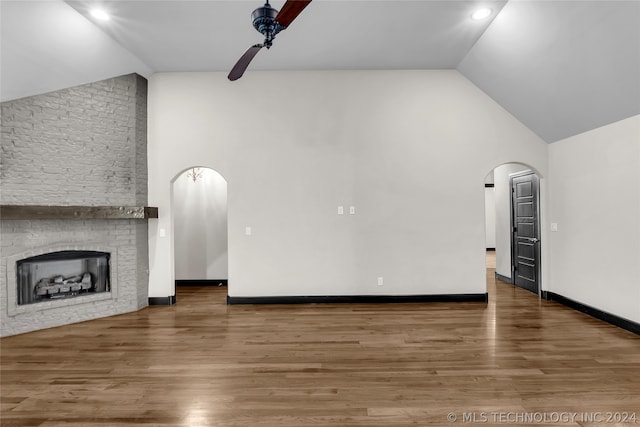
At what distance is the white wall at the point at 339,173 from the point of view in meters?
4.85

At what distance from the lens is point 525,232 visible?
18.3 ft

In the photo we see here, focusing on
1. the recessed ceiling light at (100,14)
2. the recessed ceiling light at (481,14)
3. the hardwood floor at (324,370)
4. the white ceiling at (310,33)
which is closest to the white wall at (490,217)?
the hardwood floor at (324,370)

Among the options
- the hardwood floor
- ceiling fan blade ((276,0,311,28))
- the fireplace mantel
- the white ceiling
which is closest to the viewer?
ceiling fan blade ((276,0,311,28))

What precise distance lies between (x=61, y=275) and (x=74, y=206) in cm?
95

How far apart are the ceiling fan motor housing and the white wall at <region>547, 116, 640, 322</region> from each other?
12.7ft

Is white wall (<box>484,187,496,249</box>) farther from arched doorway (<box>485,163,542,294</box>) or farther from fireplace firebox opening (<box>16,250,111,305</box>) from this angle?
fireplace firebox opening (<box>16,250,111,305</box>)

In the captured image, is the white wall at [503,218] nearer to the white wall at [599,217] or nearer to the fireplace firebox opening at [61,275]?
the white wall at [599,217]

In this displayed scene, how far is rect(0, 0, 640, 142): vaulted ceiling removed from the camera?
10.2 ft

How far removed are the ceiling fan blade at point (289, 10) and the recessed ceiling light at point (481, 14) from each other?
2.43m

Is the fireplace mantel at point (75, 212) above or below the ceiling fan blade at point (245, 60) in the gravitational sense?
below

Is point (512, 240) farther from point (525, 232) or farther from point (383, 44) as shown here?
point (383, 44)

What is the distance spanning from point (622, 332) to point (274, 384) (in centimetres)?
373

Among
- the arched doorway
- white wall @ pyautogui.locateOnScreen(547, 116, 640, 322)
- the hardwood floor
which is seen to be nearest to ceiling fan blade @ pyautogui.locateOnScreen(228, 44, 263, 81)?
the hardwood floor

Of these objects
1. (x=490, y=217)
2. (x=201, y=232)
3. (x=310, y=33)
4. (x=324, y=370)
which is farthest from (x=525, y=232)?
(x=490, y=217)
